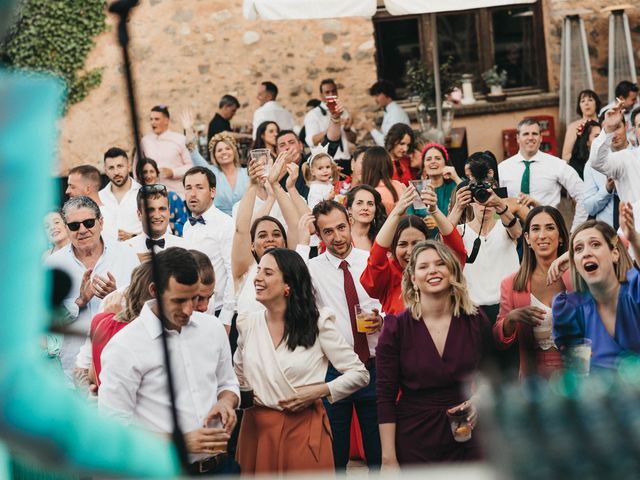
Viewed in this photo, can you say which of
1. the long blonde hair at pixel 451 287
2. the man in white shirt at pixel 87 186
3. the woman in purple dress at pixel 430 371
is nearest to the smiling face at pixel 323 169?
the man in white shirt at pixel 87 186

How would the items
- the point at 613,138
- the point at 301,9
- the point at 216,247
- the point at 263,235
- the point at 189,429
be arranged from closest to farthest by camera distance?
the point at 189,429 < the point at 263,235 < the point at 216,247 < the point at 613,138 < the point at 301,9

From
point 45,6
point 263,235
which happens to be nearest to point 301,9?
point 263,235

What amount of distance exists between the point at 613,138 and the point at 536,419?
7.40 m

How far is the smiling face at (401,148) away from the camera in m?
9.32

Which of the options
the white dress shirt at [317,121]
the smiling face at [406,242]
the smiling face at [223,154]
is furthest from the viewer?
the white dress shirt at [317,121]

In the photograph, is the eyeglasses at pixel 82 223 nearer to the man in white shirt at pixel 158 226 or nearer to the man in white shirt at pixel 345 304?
the man in white shirt at pixel 158 226

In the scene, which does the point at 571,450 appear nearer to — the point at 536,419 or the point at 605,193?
the point at 536,419

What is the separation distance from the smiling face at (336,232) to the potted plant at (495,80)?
7.97 meters

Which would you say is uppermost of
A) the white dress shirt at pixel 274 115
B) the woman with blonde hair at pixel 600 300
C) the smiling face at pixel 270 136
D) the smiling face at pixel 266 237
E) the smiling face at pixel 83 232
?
the white dress shirt at pixel 274 115

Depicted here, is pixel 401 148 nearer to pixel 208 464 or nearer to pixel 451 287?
pixel 451 287

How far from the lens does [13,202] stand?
141 cm

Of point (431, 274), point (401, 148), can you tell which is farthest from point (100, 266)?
point (401, 148)

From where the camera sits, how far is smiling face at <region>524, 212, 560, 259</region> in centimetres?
612

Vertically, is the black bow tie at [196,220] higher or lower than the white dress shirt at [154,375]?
higher
